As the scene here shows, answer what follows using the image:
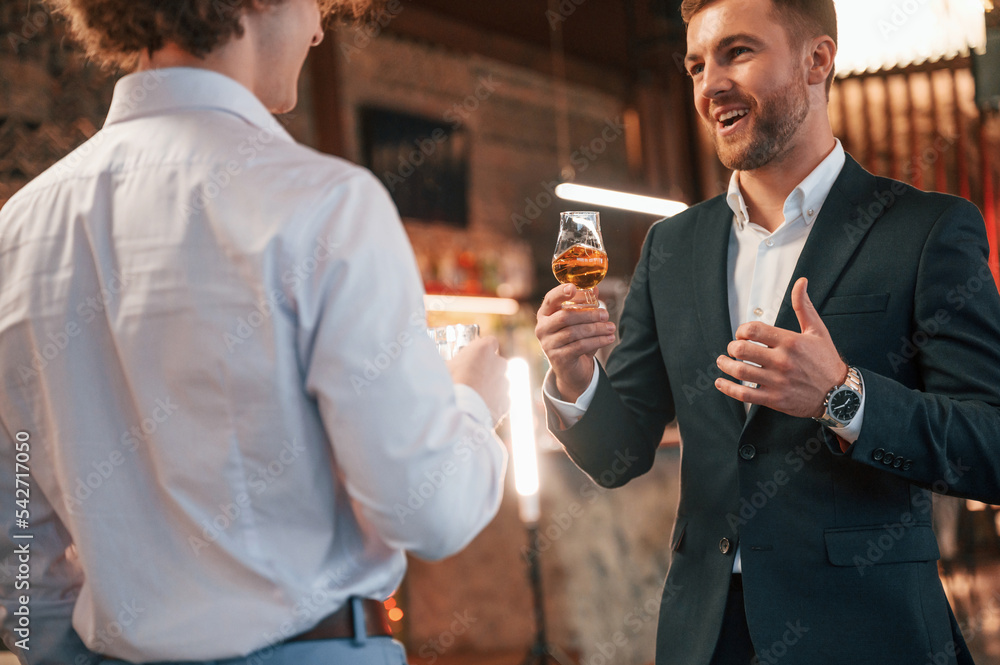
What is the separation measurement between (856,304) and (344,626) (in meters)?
0.93

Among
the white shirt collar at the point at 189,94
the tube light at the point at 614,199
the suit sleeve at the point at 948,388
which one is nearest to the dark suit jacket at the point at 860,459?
the suit sleeve at the point at 948,388

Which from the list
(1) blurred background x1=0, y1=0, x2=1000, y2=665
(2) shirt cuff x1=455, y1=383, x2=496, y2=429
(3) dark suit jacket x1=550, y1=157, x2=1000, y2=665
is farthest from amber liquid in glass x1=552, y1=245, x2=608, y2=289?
(1) blurred background x1=0, y1=0, x2=1000, y2=665

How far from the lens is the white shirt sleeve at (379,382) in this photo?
33.6 inches

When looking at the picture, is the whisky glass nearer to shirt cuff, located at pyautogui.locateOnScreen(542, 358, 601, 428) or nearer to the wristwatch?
shirt cuff, located at pyautogui.locateOnScreen(542, 358, 601, 428)

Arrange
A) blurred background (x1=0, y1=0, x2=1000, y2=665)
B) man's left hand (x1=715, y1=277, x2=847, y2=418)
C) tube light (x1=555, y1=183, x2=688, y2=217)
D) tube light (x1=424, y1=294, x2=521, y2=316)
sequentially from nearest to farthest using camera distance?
1. man's left hand (x1=715, y1=277, x2=847, y2=418)
2. blurred background (x1=0, y1=0, x2=1000, y2=665)
3. tube light (x1=555, y1=183, x2=688, y2=217)
4. tube light (x1=424, y1=294, x2=521, y2=316)

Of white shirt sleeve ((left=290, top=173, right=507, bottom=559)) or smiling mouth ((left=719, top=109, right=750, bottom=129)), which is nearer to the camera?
white shirt sleeve ((left=290, top=173, right=507, bottom=559))

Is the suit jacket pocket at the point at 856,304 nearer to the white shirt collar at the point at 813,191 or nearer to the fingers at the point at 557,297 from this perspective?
the white shirt collar at the point at 813,191

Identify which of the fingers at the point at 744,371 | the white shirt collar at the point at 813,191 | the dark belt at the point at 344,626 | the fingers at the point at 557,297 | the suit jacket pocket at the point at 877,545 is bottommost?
the suit jacket pocket at the point at 877,545

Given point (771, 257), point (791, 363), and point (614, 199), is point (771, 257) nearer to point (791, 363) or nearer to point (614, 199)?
point (791, 363)

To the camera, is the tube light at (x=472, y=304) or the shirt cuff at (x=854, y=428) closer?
the shirt cuff at (x=854, y=428)

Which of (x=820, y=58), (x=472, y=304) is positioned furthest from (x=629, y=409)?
(x=472, y=304)

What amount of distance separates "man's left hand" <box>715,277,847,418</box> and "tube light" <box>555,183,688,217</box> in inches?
144

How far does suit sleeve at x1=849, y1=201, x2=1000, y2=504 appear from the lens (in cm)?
126

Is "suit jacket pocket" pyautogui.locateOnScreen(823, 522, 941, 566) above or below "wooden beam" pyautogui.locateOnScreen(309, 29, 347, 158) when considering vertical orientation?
below
